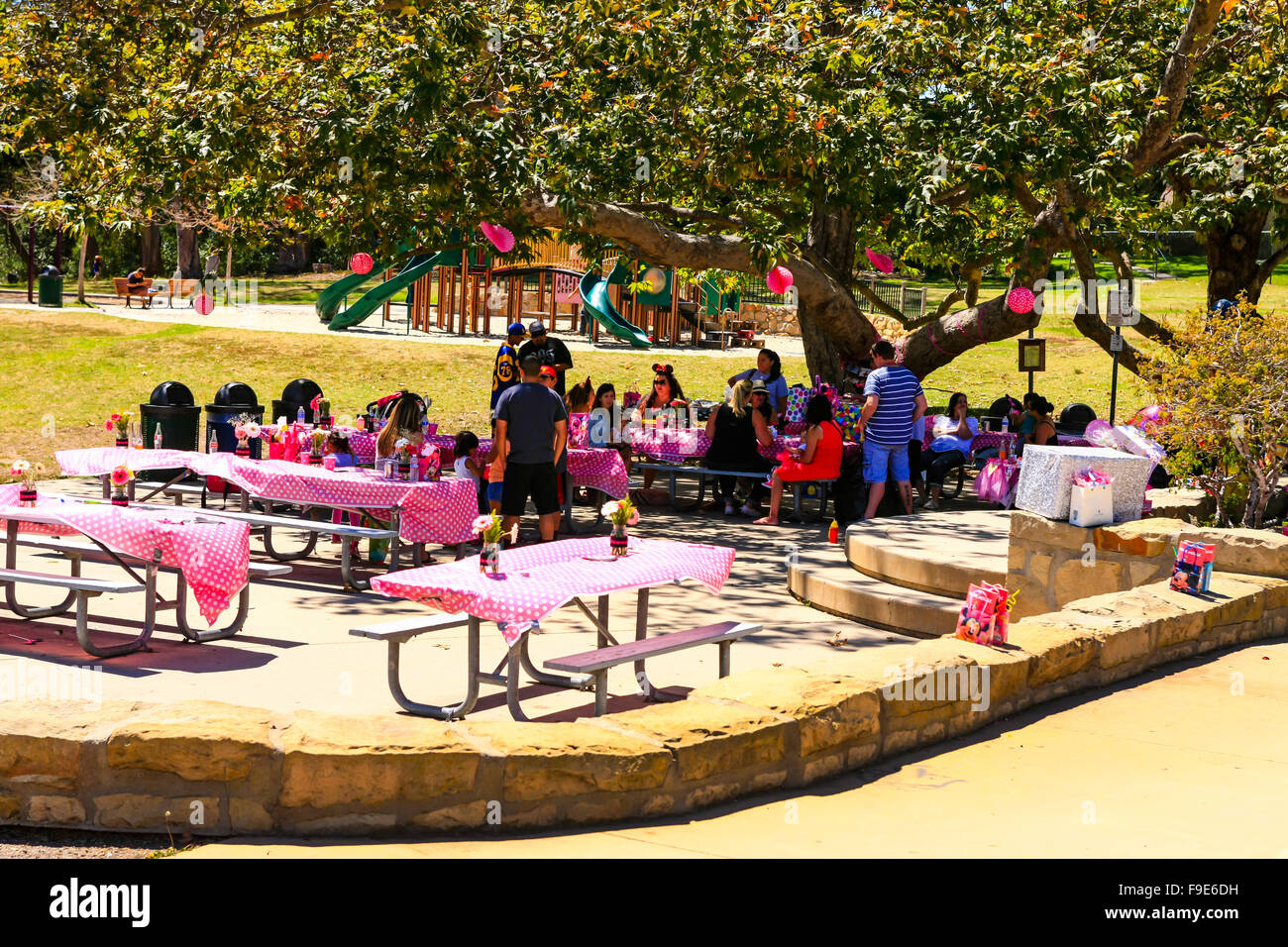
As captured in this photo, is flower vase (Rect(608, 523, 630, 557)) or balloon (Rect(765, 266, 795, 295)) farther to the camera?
balloon (Rect(765, 266, 795, 295))

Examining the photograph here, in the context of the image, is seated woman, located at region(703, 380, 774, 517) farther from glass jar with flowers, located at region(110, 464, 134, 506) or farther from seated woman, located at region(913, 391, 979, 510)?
glass jar with flowers, located at region(110, 464, 134, 506)

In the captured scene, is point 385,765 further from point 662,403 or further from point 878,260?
point 878,260

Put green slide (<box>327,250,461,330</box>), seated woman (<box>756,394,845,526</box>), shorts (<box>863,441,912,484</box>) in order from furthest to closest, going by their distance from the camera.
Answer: green slide (<box>327,250,461,330</box>) → seated woman (<box>756,394,845,526</box>) → shorts (<box>863,441,912,484</box>)

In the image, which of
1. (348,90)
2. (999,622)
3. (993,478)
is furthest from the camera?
(993,478)

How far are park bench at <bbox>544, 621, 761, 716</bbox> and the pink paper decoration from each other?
8.66 m

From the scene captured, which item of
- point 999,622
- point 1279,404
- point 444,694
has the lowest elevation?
point 444,694

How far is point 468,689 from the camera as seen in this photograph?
21.7ft

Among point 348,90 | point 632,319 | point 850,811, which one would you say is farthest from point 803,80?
point 632,319

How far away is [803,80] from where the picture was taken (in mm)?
12930

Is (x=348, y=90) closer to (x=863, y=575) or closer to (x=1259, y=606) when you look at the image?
(x=863, y=575)

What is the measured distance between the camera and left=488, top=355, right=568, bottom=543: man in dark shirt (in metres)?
9.63

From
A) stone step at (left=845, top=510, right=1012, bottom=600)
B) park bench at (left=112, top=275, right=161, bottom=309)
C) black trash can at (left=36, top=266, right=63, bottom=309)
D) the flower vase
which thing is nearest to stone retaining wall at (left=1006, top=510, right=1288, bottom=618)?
stone step at (left=845, top=510, right=1012, bottom=600)

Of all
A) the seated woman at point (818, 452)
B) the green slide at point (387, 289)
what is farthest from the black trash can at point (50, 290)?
the seated woman at point (818, 452)
